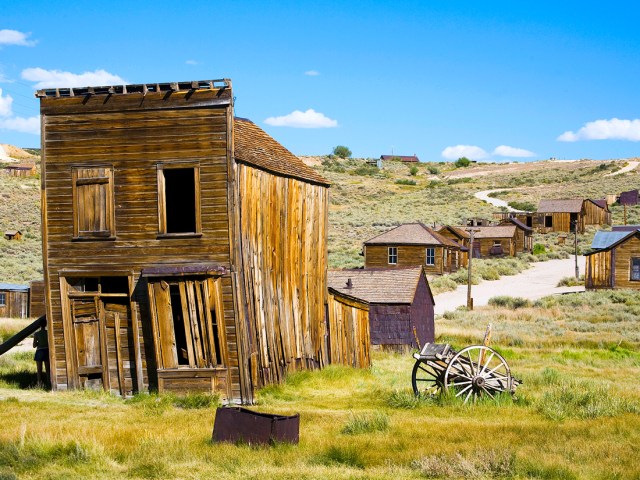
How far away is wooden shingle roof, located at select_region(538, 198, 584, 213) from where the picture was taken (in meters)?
72.2

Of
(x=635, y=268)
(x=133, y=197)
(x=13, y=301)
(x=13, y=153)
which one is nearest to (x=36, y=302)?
(x=13, y=301)

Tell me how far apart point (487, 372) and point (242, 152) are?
671 cm

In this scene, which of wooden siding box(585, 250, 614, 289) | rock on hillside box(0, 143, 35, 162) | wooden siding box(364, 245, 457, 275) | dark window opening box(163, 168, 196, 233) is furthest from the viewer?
rock on hillside box(0, 143, 35, 162)

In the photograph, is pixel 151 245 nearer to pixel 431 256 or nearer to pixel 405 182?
pixel 431 256

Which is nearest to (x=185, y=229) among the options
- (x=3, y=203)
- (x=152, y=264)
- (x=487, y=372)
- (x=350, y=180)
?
(x=152, y=264)

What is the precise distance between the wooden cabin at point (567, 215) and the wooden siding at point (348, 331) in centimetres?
5634

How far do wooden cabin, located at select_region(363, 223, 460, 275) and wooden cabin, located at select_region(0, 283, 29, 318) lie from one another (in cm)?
2440

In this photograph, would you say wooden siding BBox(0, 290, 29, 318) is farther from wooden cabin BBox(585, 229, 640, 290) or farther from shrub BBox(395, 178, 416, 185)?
shrub BBox(395, 178, 416, 185)

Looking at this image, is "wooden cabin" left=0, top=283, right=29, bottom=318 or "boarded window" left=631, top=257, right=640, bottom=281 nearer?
"wooden cabin" left=0, top=283, right=29, bottom=318

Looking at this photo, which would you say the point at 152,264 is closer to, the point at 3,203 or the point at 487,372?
the point at 487,372

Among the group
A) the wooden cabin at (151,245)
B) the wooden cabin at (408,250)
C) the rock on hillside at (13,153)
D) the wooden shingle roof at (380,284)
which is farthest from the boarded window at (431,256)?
the rock on hillside at (13,153)

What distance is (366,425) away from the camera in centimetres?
1163

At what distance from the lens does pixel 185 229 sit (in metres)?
19.9

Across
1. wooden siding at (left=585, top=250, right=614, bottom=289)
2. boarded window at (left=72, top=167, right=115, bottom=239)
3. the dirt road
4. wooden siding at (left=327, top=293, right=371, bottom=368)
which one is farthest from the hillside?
boarded window at (left=72, top=167, right=115, bottom=239)
